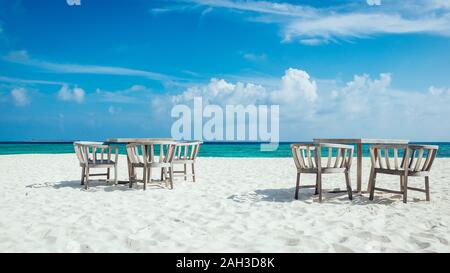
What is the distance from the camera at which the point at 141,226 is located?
3.63 meters

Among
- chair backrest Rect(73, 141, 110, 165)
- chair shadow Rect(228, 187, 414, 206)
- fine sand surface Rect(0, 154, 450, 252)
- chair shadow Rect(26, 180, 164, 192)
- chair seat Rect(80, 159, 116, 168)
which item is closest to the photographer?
fine sand surface Rect(0, 154, 450, 252)

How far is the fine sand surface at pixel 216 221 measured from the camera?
301cm

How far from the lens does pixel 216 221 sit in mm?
3840

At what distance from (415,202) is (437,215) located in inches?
32.7

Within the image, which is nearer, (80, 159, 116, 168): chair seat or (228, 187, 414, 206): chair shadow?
(228, 187, 414, 206): chair shadow

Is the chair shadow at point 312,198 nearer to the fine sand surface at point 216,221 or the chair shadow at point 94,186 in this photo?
the fine sand surface at point 216,221

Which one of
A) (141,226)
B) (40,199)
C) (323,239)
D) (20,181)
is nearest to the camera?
(323,239)

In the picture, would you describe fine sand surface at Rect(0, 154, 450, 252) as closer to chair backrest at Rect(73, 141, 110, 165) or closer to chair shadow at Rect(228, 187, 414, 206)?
chair shadow at Rect(228, 187, 414, 206)

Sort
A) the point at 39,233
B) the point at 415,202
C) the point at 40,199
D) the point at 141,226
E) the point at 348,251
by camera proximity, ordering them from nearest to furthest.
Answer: the point at 348,251, the point at 39,233, the point at 141,226, the point at 415,202, the point at 40,199

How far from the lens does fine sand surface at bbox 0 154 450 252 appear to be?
3014 mm

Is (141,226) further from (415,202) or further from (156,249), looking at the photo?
(415,202)

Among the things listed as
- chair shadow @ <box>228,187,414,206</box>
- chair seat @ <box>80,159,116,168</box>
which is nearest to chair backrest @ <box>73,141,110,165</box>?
chair seat @ <box>80,159,116,168</box>
